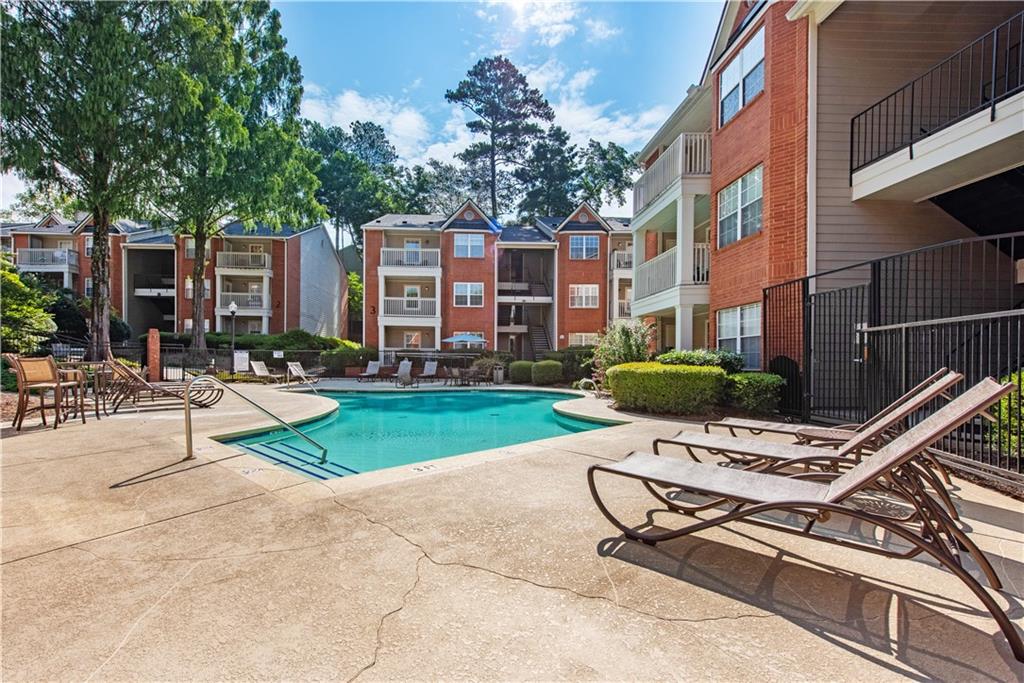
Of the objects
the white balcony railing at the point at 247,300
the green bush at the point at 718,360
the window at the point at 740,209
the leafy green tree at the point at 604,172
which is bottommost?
the green bush at the point at 718,360

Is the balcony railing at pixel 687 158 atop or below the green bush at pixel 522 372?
atop

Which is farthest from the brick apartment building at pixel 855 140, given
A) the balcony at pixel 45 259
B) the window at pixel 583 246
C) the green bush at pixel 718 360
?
the balcony at pixel 45 259

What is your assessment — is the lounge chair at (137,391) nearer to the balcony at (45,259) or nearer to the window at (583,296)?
the window at (583,296)

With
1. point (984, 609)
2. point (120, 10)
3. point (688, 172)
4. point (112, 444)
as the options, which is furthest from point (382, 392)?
point (984, 609)

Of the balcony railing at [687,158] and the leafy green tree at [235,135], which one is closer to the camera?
the balcony railing at [687,158]

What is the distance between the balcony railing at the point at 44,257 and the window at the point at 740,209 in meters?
39.1

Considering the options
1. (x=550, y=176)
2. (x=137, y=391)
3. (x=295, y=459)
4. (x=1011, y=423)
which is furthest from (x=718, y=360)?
(x=550, y=176)

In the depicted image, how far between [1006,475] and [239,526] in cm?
595

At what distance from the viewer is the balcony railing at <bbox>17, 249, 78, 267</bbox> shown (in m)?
29.1

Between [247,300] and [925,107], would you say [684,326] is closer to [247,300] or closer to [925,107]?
[925,107]

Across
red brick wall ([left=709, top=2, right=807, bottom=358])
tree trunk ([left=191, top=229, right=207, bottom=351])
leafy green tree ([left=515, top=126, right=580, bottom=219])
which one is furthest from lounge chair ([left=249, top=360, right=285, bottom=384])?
leafy green tree ([left=515, top=126, right=580, bottom=219])

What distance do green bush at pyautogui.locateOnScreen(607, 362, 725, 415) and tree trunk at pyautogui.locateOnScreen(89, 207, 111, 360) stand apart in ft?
57.2

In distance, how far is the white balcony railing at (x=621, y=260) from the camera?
26234mm

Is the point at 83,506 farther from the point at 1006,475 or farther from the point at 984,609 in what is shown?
the point at 1006,475
